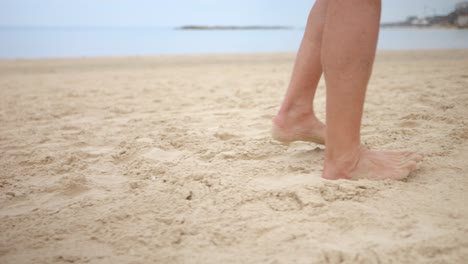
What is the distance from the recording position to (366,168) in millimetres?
1271

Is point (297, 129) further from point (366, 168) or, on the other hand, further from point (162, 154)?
point (162, 154)

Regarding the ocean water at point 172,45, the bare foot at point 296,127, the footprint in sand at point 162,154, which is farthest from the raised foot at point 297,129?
the ocean water at point 172,45

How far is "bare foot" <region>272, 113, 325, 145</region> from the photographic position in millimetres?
1562

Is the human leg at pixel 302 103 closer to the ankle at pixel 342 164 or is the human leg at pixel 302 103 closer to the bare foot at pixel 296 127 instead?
the bare foot at pixel 296 127

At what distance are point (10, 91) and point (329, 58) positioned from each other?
419cm

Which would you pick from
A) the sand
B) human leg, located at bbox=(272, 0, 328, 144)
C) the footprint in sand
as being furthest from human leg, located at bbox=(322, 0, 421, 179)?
the footprint in sand

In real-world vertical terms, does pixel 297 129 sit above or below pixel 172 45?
below

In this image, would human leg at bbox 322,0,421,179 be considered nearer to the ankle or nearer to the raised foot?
the ankle

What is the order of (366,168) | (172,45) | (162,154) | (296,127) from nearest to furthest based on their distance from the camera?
(366,168) < (296,127) < (162,154) < (172,45)

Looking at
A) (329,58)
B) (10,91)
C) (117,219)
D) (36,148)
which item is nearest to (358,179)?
(329,58)

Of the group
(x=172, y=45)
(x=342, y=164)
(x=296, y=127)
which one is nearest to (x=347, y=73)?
(x=342, y=164)

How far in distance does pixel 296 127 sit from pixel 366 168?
1.26 feet

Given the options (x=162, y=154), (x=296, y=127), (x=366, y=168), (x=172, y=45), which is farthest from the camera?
(x=172, y=45)

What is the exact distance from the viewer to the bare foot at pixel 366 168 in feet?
4.11
